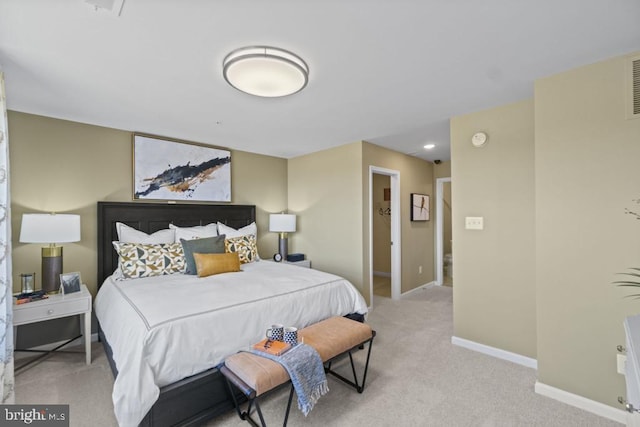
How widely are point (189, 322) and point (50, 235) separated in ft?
5.89

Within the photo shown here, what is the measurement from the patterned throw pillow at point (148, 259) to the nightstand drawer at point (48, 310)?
1.34ft

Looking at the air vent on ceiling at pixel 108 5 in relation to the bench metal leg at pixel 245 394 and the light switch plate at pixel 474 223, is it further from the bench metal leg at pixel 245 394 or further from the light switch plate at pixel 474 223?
the light switch plate at pixel 474 223

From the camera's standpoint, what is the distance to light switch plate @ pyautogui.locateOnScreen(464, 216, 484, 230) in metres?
2.82

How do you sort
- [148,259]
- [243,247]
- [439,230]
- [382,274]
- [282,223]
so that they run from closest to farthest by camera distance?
1. [148,259]
2. [243,247]
3. [282,223]
4. [439,230]
5. [382,274]

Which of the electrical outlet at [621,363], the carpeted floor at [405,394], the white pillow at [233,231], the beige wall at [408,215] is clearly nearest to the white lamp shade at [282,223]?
the white pillow at [233,231]

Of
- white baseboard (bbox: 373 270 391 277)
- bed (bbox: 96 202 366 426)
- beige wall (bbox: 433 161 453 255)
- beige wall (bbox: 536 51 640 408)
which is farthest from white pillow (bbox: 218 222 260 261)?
beige wall (bbox: 433 161 453 255)

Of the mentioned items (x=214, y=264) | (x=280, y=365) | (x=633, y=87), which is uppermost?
(x=633, y=87)

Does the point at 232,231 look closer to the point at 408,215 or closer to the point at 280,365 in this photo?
the point at 280,365

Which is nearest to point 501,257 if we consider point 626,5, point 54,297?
point 626,5

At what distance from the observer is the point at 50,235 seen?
254cm

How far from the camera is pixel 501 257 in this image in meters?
2.70

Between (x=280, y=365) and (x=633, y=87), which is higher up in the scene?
(x=633, y=87)

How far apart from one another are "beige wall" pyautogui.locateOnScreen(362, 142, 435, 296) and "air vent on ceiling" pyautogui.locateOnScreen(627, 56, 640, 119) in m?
2.54

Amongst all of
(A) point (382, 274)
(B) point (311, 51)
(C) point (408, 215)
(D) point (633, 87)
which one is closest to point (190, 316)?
(B) point (311, 51)
